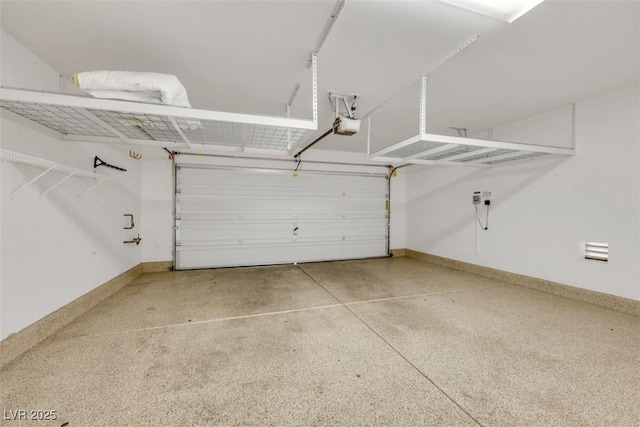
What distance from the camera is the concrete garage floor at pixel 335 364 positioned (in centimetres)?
137

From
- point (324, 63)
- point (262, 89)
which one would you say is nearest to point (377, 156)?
point (324, 63)

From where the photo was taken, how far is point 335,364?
1790mm

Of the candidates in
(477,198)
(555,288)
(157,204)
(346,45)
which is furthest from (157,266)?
(555,288)

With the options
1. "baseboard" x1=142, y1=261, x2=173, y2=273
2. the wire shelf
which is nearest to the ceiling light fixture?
the wire shelf

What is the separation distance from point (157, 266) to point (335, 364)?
167 inches

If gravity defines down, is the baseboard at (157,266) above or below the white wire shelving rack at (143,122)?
below

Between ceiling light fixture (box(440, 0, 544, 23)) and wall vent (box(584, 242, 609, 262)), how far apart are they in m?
3.03

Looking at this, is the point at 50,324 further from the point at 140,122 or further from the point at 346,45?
the point at 346,45

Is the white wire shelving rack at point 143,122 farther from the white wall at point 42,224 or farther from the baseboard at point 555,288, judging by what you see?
the baseboard at point 555,288

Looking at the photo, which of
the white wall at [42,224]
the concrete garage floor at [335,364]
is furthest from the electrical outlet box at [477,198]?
the white wall at [42,224]

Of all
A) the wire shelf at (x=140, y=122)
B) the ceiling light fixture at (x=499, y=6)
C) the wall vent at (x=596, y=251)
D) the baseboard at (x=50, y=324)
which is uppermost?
the ceiling light fixture at (x=499, y=6)

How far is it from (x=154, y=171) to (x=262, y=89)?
3089 mm

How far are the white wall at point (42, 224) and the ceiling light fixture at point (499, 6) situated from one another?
3.35 meters

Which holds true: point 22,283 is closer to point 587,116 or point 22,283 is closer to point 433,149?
point 433,149
